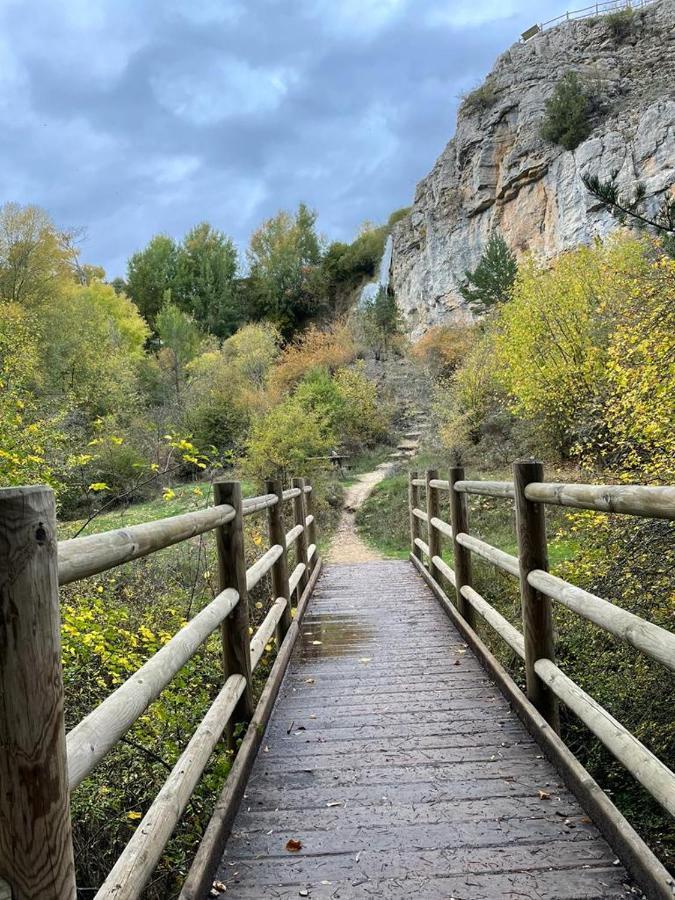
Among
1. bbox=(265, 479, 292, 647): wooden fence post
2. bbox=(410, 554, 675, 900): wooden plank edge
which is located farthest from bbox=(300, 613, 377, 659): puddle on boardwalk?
bbox=(410, 554, 675, 900): wooden plank edge

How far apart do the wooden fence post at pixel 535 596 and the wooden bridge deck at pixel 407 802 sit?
0.22 metres

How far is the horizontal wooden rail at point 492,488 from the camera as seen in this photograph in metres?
3.24

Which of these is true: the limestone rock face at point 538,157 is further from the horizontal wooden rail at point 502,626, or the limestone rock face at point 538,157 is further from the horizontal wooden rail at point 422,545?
the horizontal wooden rail at point 502,626

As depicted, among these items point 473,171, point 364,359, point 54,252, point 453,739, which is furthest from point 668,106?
point 453,739

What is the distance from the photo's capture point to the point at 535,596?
279 centimetres

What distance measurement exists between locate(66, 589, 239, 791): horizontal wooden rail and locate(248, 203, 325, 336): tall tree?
40979 mm

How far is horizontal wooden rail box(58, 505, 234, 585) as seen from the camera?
1251mm

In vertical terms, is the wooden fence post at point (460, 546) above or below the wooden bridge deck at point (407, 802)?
above

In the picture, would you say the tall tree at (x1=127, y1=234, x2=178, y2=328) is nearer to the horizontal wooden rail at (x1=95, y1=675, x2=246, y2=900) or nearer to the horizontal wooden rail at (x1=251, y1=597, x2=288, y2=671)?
the horizontal wooden rail at (x1=251, y1=597, x2=288, y2=671)

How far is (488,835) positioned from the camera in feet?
6.82

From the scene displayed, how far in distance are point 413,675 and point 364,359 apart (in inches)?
1109

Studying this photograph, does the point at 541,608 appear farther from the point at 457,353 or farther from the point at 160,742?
the point at 457,353

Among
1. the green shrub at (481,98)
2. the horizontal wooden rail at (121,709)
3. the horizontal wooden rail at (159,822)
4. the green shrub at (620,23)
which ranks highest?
the green shrub at (620,23)

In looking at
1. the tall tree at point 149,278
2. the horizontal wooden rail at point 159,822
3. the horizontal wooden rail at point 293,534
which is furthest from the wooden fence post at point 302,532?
the tall tree at point 149,278
